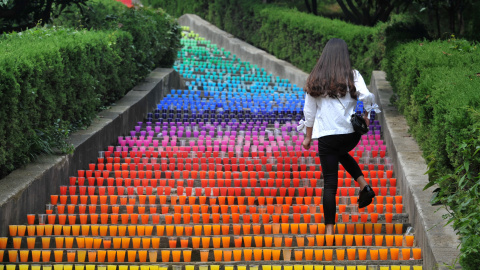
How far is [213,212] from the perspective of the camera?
23.7 ft

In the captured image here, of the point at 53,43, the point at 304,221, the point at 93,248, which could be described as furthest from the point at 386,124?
the point at 93,248

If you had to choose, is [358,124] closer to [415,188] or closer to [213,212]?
[415,188]

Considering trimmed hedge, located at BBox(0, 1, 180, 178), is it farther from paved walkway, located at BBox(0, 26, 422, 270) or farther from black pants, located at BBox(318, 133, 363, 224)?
black pants, located at BBox(318, 133, 363, 224)

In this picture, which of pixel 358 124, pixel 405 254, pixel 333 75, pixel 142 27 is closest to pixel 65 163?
pixel 333 75

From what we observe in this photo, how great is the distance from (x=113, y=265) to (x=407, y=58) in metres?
5.13

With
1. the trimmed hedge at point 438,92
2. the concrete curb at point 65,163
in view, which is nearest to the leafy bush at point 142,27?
the concrete curb at point 65,163

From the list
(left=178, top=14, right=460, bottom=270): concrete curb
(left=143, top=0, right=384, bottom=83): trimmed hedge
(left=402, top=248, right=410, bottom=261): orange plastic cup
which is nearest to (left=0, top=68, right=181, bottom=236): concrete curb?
(left=402, top=248, right=410, bottom=261): orange plastic cup

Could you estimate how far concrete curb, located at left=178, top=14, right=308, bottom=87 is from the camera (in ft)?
64.0

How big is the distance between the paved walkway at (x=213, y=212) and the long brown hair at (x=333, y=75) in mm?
1117

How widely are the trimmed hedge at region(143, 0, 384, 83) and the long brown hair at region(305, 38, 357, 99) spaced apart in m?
9.57

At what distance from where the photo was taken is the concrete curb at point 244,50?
768 inches

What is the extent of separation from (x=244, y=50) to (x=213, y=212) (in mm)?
16946

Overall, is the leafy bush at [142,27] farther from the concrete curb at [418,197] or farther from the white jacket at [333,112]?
Result: the white jacket at [333,112]

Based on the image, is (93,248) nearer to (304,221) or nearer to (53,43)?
(304,221)
